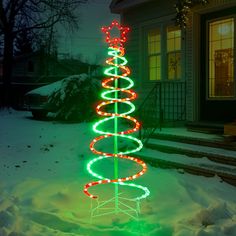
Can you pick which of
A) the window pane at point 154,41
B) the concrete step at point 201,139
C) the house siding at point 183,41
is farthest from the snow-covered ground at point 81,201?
the window pane at point 154,41

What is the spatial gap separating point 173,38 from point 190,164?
4833mm

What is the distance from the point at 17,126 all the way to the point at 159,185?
834cm

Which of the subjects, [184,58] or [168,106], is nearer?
[184,58]

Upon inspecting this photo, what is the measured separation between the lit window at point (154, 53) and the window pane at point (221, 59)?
Result: 195cm

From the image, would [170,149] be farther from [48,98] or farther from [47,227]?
[48,98]

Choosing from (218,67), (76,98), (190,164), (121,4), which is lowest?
(190,164)

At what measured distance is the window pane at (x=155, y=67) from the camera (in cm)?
1210

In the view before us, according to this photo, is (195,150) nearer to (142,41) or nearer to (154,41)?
(154,41)

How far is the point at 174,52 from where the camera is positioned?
11531 millimetres

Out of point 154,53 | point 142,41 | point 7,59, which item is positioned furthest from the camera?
point 7,59

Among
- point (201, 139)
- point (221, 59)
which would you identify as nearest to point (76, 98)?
point (221, 59)

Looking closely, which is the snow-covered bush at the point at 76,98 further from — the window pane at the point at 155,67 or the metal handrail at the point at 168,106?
the metal handrail at the point at 168,106

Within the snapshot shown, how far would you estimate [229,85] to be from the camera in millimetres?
9914

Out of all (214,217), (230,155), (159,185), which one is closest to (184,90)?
(230,155)
